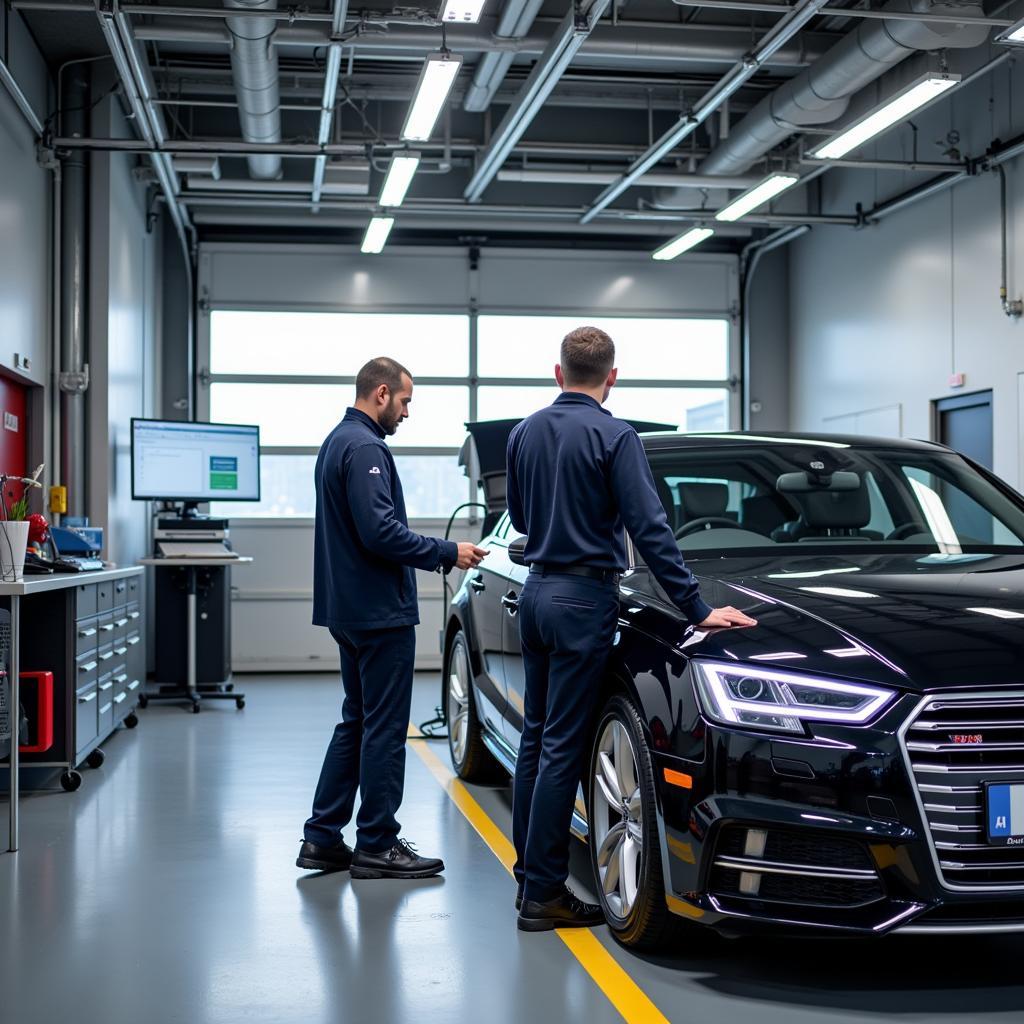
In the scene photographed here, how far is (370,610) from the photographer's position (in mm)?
4164

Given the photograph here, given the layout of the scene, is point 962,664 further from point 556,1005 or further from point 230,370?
point 230,370

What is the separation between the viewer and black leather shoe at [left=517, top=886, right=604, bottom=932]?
3.63 m

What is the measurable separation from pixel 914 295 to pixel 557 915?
7984 millimetres

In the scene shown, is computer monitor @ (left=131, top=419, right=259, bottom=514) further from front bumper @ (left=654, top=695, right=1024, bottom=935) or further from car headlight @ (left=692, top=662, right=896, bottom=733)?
front bumper @ (left=654, top=695, right=1024, bottom=935)

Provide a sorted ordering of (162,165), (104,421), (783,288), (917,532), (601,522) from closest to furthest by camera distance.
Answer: (601,522) < (917,532) < (104,421) < (162,165) < (783,288)

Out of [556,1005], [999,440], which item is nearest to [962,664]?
[556,1005]

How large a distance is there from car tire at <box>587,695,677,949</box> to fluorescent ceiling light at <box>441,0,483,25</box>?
13.3 feet

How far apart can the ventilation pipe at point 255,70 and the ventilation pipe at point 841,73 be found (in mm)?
3362

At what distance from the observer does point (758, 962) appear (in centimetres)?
330

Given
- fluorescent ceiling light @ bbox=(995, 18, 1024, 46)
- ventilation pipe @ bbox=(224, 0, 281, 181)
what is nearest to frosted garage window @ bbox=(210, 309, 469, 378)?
ventilation pipe @ bbox=(224, 0, 281, 181)

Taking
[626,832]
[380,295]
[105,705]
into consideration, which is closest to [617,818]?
[626,832]

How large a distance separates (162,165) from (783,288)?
649cm

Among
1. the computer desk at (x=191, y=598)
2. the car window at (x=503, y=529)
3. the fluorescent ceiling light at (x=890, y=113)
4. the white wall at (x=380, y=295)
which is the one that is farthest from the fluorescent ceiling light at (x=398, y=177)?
the car window at (x=503, y=529)

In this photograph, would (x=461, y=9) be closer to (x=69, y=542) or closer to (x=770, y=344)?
(x=69, y=542)
